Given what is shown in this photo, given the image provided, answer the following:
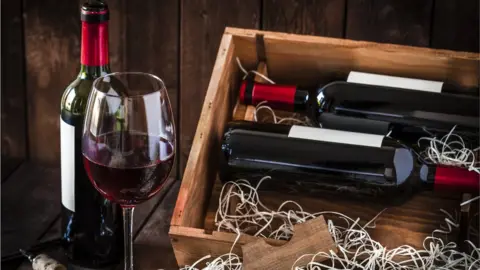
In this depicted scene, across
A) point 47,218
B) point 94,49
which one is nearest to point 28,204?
point 47,218

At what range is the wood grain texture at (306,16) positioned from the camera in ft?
4.28

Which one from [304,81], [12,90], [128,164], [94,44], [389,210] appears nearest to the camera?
[128,164]

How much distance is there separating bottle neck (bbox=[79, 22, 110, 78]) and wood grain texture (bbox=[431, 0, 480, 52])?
54 cm

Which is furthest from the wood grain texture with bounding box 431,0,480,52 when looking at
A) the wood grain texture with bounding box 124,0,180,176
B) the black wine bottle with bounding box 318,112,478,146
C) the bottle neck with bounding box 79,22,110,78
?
the bottle neck with bounding box 79,22,110,78

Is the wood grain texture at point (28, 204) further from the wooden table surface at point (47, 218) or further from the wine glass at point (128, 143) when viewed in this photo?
the wine glass at point (128, 143)

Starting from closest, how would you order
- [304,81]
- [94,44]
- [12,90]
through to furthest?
[94,44] → [304,81] → [12,90]

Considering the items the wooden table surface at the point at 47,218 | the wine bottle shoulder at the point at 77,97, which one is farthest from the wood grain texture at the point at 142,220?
the wine bottle shoulder at the point at 77,97

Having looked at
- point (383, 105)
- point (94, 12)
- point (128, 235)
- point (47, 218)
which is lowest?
point (47, 218)

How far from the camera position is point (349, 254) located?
93 cm

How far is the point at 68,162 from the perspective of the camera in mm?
1029

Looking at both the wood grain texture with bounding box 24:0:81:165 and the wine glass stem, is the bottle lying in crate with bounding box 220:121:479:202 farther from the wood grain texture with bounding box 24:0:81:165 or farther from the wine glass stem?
the wood grain texture with bounding box 24:0:81:165

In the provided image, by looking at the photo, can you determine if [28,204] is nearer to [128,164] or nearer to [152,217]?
[152,217]

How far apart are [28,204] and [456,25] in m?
0.71

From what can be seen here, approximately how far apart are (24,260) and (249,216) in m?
0.31
